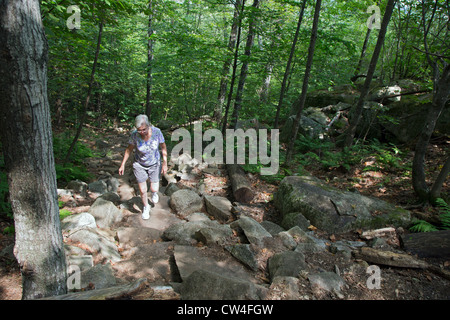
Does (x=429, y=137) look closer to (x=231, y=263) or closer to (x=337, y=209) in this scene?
(x=337, y=209)

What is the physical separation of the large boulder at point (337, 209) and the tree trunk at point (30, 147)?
4156 millimetres

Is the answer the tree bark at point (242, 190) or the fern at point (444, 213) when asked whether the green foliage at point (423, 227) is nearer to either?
the fern at point (444, 213)

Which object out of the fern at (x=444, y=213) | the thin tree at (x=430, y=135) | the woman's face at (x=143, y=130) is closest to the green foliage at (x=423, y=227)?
the fern at (x=444, y=213)

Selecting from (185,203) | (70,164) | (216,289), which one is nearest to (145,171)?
(185,203)

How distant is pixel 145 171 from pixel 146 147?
1.80ft

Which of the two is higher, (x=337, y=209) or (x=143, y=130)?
(x=143, y=130)

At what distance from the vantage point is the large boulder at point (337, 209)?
4.64 meters

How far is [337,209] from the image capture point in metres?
4.76

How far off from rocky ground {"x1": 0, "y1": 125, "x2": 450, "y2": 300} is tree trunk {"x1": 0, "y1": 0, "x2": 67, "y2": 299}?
611 mm

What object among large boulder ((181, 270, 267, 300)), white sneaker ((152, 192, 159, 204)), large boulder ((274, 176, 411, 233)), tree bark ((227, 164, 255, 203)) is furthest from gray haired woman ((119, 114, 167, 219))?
large boulder ((274, 176, 411, 233))

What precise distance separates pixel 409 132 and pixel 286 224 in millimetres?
6776

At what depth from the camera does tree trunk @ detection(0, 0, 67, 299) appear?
195 centimetres
